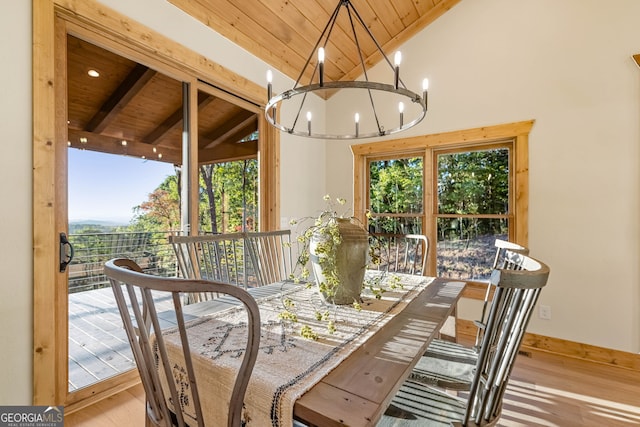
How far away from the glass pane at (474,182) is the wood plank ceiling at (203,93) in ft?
4.93

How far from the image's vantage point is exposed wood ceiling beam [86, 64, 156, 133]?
2080mm

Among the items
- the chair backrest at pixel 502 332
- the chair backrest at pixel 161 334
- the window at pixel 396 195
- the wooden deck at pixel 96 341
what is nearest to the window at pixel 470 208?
the window at pixel 396 195

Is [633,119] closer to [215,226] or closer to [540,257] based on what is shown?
[540,257]

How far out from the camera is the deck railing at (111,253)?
7.17 ft

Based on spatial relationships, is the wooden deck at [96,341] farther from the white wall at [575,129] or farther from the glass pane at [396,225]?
the white wall at [575,129]

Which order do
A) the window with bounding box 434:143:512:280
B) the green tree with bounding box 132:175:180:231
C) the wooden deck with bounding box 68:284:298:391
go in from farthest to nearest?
the window with bounding box 434:143:512:280 → the green tree with bounding box 132:175:180:231 → the wooden deck with bounding box 68:284:298:391

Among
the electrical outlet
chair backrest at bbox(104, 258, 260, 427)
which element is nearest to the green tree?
chair backrest at bbox(104, 258, 260, 427)

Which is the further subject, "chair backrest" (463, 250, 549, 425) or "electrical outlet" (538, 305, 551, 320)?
"electrical outlet" (538, 305, 551, 320)

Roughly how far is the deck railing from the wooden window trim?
7.06 feet

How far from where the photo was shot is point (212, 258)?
1.98m

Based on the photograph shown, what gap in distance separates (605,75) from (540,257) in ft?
5.13

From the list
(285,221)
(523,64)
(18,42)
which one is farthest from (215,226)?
(523,64)

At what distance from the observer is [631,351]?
2334 mm

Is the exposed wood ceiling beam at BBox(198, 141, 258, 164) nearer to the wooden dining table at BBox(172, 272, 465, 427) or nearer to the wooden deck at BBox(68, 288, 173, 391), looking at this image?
the wooden deck at BBox(68, 288, 173, 391)
